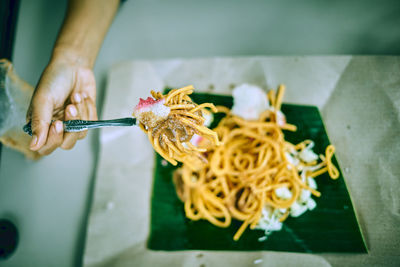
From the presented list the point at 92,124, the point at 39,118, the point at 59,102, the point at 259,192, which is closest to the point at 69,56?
the point at 59,102

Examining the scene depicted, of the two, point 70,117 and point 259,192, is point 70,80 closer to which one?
point 70,117

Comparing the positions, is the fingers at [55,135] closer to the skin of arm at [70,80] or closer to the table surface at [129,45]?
the skin of arm at [70,80]

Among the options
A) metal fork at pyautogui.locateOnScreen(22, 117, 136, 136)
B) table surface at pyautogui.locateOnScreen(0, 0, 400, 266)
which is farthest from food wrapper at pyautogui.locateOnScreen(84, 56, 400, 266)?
metal fork at pyautogui.locateOnScreen(22, 117, 136, 136)

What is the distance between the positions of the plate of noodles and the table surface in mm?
632

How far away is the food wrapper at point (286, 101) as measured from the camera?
4.30 feet

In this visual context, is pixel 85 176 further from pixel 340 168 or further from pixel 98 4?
pixel 340 168

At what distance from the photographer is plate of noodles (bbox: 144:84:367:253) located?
55.1 inches

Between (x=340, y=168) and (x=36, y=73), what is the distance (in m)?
2.18

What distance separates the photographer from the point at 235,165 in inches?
61.1

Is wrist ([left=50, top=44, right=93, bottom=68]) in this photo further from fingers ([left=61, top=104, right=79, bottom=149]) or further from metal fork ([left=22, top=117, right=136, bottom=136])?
metal fork ([left=22, top=117, right=136, bottom=136])

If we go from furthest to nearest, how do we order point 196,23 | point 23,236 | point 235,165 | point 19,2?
point 196,23 → point 19,2 → point 23,236 → point 235,165

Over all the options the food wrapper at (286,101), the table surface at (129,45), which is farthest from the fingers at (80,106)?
the table surface at (129,45)

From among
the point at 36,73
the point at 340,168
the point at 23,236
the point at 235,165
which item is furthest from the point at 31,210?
the point at 340,168

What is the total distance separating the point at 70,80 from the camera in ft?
4.62
